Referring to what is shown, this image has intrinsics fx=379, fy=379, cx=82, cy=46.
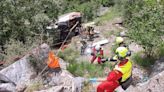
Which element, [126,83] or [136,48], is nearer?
[126,83]

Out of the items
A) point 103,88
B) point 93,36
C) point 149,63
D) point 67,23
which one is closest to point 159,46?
point 149,63

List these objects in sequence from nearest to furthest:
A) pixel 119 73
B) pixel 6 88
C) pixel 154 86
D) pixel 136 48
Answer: pixel 154 86 → pixel 119 73 → pixel 6 88 → pixel 136 48

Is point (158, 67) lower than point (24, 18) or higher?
lower

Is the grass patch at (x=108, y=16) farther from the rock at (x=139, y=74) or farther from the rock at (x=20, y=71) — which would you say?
the rock at (x=20, y=71)

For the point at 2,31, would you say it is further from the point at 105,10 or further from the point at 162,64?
the point at 105,10

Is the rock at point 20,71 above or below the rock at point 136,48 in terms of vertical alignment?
above

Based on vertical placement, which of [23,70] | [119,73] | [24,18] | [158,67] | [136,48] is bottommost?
[136,48]

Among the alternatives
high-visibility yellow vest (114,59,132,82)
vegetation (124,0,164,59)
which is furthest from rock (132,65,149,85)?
high-visibility yellow vest (114,59,132,82)

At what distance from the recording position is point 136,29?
13.8m

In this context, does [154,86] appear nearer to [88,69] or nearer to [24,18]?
[88,69]

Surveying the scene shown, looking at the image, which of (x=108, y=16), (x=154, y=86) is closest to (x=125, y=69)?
(x=154, y=86)

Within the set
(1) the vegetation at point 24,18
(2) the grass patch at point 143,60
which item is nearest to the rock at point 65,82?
(2) the grass patch at point 143,60

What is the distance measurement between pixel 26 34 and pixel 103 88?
32.3 feet

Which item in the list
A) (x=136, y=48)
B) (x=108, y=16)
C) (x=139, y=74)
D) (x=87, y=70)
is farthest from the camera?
(x=108, y=16)
